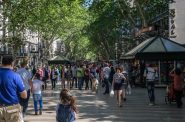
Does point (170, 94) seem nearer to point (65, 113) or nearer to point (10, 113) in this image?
point (65, 113)

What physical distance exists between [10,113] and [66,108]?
119 centimetres

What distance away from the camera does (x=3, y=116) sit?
8117 millimetres

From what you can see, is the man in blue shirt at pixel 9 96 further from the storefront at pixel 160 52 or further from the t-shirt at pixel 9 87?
the storefront at pixel 160 52

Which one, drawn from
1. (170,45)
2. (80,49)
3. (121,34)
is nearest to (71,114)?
(170,45)

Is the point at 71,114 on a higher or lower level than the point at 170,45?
lower

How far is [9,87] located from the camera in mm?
8148

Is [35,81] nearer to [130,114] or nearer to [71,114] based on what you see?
[130,114]

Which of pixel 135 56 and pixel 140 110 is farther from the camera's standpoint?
pixel 135 56

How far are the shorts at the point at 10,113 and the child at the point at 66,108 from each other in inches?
38.7

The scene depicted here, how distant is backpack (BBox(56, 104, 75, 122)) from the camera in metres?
8.94

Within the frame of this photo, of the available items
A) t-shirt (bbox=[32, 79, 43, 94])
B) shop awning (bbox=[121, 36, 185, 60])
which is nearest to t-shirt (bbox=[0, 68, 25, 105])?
t-shirt (bbox=[32, 79, 43, 94])

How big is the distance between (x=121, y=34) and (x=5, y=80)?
5901 centimetres

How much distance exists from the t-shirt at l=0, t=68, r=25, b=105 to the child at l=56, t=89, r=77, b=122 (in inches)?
36.6

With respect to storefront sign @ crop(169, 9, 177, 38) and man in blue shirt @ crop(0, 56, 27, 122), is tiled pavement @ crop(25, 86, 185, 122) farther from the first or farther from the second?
storefront sign @ crop(169, 9, 177, 38)
